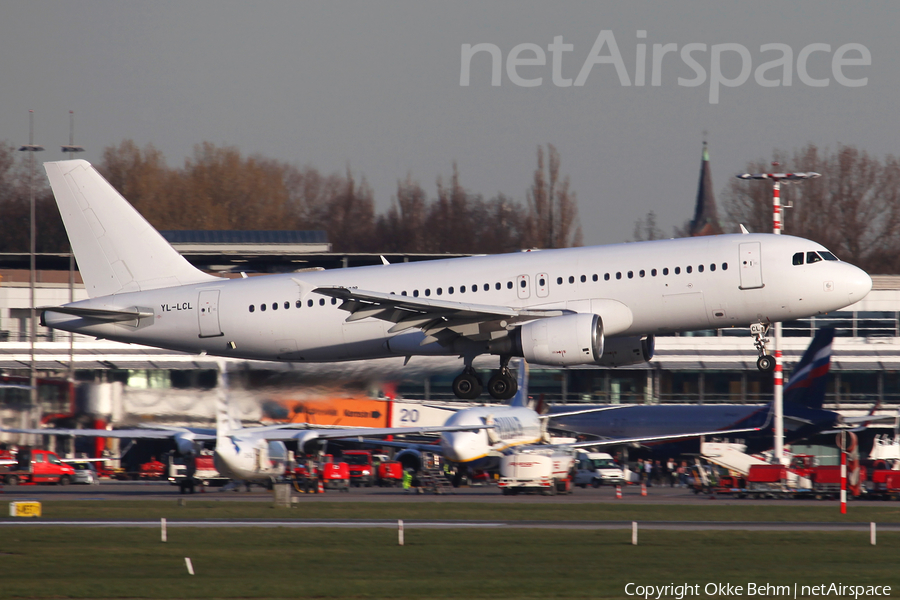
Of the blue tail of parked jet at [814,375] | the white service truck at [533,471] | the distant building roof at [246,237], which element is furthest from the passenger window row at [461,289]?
the distant building roof at [246,237]

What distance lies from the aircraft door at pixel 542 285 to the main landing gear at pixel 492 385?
2599 mm

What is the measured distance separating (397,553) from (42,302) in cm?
5606

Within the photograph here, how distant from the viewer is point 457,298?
1426 inches

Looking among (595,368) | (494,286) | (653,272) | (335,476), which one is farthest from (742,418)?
(494,286)

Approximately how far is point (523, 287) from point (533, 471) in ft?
59.6

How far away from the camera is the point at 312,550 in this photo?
99.3ft

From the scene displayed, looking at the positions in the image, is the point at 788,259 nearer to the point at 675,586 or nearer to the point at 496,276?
the point at 496,276

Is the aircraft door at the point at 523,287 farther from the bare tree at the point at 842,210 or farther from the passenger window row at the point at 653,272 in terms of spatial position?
the bare tree at the point at 842,210

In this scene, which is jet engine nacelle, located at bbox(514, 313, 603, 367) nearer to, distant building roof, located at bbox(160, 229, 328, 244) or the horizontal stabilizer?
the horizontal stabilizer

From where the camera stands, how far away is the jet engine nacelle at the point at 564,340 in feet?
111

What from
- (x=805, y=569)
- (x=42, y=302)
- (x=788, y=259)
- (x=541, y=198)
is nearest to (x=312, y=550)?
(x=805, y=569)

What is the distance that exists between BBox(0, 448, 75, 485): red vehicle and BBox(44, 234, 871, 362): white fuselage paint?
25082 millimetres

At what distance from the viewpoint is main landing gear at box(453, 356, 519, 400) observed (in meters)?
35.9

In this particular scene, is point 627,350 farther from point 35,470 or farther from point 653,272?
point 35,470
